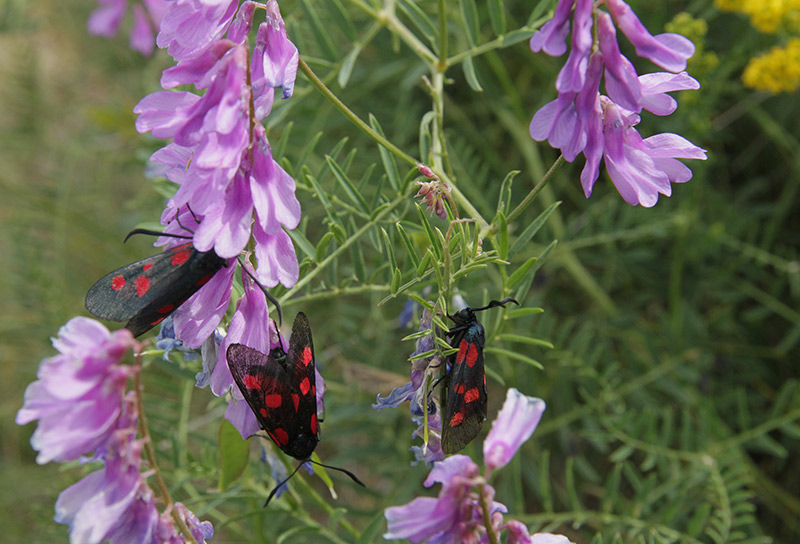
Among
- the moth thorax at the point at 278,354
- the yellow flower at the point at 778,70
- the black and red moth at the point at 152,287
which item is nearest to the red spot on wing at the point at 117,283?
the black and red moth at the point at 152,287

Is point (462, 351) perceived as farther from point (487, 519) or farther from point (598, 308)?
point (598, 308)

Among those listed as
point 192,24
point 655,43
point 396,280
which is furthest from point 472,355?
point 192,24

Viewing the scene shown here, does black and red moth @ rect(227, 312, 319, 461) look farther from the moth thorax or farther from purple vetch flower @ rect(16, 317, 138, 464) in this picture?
purple vetch flower @ rect(16, 317, 138, 464)

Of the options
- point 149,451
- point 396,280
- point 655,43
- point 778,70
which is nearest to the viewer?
point 149,451

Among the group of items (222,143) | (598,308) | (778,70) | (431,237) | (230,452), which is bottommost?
(598,308)

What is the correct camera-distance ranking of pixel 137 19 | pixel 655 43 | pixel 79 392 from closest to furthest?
pixel 79 392
pixel 655 43
pixel 137 19
